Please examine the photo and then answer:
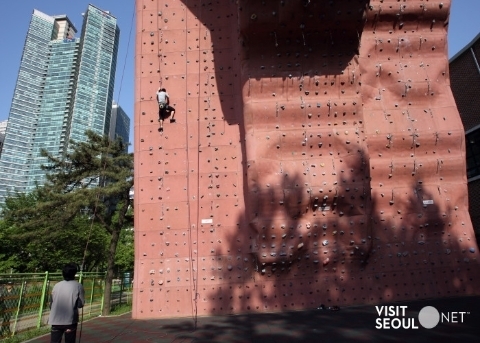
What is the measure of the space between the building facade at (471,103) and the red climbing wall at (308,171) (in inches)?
238

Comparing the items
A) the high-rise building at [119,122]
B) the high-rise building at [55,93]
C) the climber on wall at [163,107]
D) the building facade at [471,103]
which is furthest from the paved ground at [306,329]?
the high-rise building at [119,122]

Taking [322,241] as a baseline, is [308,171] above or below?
above

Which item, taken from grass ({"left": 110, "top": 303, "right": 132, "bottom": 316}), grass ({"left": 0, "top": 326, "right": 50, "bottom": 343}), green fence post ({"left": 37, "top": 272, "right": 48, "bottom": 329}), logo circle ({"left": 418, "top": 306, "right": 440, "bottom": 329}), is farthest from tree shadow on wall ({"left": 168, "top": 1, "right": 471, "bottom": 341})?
grass ({"left": 110, "top": 303, "right": 132, "bottom": 316})

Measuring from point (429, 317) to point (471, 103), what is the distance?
12335 mm

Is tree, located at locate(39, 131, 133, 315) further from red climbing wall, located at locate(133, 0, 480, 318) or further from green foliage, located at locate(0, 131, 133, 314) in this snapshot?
red climbing wall, located at locate(133, 0, 480, 318)

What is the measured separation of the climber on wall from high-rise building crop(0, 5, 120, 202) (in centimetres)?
4903

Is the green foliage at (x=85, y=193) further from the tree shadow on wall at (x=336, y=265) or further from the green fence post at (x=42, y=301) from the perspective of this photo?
Result: the tree shadow on wall at (x=336, y=265)

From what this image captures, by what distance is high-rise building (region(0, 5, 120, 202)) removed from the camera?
2105 inches

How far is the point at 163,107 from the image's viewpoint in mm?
8766

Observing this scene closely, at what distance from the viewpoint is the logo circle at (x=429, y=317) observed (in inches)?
187

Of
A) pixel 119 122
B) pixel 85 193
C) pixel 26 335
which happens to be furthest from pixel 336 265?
pixel 119 122

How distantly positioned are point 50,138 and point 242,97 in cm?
6010

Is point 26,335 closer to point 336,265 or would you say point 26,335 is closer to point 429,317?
point 336,265

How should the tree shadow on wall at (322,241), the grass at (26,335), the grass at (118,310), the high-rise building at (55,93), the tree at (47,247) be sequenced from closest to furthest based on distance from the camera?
1. the grass at (26,335)
2. the tree shadow on wall at (322,241)
3. the grass at (118,310)
4. the tree at (47,247)
5. the high-rise building at (55,93)
